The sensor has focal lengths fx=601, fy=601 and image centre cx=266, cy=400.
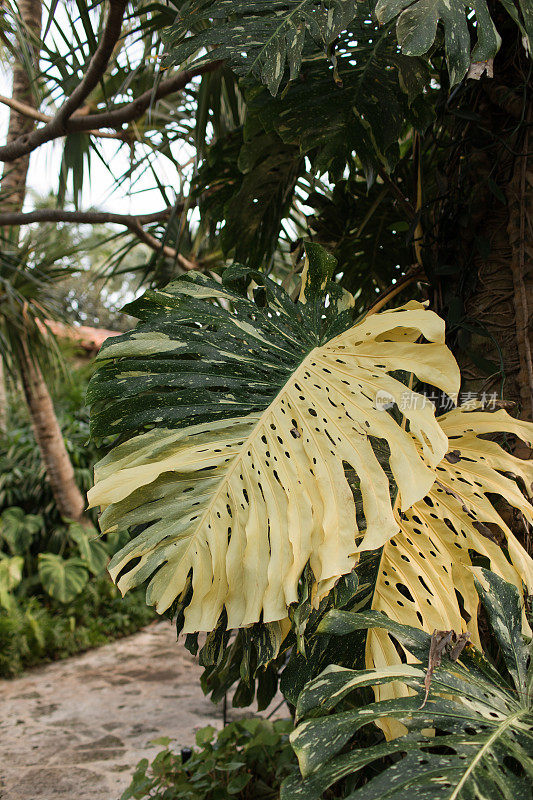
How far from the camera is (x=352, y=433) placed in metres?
0.74

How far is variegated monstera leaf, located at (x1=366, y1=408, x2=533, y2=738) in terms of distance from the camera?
0.78 meters

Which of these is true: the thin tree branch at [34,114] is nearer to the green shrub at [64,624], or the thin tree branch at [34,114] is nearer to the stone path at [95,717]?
the stone path at [95,717]

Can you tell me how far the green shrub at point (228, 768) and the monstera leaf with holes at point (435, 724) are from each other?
32.3 inches

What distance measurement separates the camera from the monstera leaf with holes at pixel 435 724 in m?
0.48

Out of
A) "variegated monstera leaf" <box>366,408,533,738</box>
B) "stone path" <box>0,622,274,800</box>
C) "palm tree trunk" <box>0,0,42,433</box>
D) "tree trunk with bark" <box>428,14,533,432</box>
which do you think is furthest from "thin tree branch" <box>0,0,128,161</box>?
"stone path" <box>0,622,274,800</box>

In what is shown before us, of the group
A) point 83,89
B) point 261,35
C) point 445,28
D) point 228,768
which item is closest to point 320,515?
point 445,28

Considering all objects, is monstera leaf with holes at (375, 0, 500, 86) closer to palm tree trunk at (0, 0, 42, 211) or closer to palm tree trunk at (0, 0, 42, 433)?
palm tree trunk at (0, 0, 42, 433)

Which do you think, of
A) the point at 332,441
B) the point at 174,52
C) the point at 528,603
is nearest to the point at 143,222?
the point at 174,52

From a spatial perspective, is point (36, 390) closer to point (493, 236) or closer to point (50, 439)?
point (50, 439)

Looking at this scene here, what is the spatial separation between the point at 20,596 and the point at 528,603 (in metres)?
3.06

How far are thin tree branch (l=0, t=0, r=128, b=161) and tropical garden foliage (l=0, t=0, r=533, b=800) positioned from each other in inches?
0.4

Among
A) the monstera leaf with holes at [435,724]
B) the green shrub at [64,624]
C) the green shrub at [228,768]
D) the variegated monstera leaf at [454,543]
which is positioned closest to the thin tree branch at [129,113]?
the variegated monstera leaf at [454,543]

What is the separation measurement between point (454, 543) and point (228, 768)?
831 mm

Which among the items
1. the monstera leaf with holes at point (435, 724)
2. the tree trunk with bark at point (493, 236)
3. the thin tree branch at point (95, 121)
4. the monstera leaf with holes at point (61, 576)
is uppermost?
the thin tree branch at point (95, 121)
